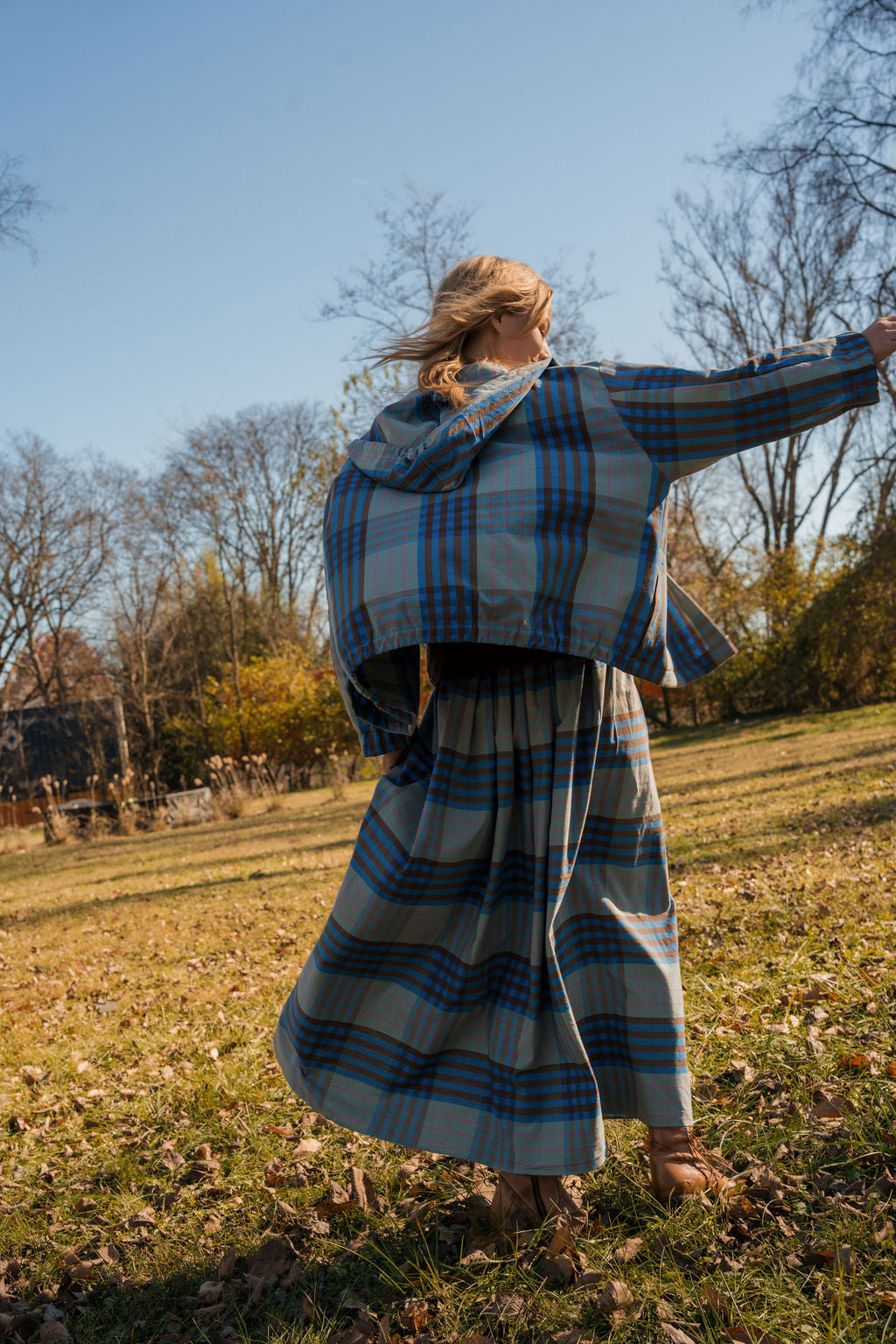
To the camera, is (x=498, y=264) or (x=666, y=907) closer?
(x=666, y=907)

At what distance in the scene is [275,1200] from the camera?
7.83 feet

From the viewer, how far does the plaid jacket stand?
186cm

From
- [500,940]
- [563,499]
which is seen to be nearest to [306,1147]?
[500,940]

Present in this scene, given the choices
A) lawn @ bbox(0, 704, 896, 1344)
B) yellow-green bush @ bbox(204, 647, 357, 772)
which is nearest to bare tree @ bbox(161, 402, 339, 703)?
yellow-green bush @ bbox(204, 647, 357, 772)

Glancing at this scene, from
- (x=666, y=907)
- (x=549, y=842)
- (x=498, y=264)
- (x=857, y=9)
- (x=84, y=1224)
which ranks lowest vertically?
(x=84, y=1224)

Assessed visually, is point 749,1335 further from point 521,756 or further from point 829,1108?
point 521,756

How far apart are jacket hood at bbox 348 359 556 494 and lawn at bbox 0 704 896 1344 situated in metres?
1.62

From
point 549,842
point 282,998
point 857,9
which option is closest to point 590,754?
point 549,842

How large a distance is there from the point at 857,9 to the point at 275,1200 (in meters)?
13.9

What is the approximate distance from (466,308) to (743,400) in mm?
700

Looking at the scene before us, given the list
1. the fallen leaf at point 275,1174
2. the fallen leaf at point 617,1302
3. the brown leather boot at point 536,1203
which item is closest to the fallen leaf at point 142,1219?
the fallen leaf at point 275,1174

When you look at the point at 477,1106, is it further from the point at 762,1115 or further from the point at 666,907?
the point at 762,1115

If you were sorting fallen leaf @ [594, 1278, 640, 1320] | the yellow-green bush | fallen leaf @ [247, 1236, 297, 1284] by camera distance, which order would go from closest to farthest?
fallen leaf @ [594, 1278, 640, 1320] < fallen leaf @ [247, 1236, 297, 1284] < the yellow-green bush

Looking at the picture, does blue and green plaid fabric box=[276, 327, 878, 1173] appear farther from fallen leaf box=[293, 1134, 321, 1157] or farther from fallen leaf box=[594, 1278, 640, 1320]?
fallen leaf box=[293, 1134, 321, 1157]
